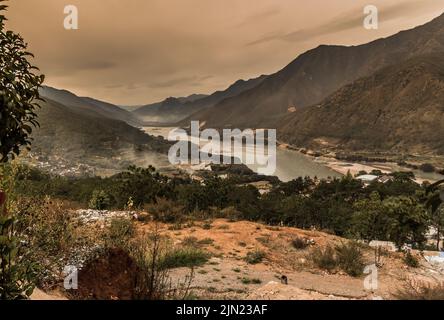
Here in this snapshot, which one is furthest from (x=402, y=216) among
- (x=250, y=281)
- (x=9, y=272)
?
(x=9, y=272)

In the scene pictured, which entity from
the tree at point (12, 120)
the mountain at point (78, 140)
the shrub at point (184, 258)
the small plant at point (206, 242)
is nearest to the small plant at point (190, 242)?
the small plant at point (206, 242)

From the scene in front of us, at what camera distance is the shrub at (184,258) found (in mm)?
8227

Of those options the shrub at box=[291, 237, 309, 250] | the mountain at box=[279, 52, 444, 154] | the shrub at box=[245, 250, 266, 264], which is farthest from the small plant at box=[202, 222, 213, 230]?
the mountain at box=[279, 52, 444, 154]

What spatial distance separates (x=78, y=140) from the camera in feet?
373

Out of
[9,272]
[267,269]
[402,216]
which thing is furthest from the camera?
[402,216]

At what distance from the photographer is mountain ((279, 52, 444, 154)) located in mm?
120000

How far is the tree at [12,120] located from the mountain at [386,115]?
119 meters

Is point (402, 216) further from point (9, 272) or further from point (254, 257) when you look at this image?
point (9, 272)

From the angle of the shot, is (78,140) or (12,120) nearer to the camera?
(12,120)

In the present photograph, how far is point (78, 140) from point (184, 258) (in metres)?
114

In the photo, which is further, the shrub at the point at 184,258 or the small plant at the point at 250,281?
the shrub at the point at 184,258

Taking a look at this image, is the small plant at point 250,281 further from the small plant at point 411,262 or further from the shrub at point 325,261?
the small plant at point 411,262
